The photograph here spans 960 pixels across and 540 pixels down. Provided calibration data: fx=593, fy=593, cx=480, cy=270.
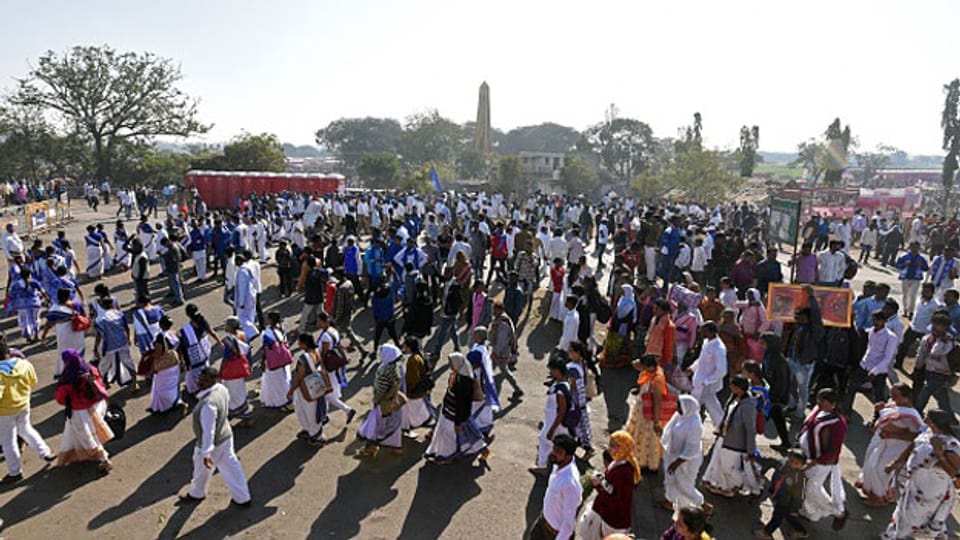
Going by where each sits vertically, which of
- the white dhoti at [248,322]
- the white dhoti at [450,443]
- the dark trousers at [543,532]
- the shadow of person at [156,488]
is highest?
the white dhoti at [248,322]

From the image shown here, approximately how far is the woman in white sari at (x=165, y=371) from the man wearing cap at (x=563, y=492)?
5.51m

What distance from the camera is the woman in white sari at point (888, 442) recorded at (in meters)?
5.82

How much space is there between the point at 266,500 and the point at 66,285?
24.2 ft

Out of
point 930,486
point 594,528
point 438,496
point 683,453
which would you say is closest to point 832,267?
point 930,486

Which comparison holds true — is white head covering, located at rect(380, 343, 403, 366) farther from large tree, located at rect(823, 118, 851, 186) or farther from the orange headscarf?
large tree, located at rect(823, 118, 851, 186)

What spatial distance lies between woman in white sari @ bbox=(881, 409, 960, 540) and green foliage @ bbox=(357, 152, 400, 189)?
54609 millimetres

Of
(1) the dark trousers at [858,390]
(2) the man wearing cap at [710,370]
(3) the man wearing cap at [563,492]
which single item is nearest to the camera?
(3) the man wearing cap at [563,492]

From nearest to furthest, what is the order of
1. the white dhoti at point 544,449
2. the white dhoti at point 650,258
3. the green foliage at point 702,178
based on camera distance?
the white dhoti at point 544,449 → the white dhoti at point 650,258 → the green foliage at point 702,178

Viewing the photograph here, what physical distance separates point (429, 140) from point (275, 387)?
6903 centimetres

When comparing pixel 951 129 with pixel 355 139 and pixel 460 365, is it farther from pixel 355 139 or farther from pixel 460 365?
pixel 355 139

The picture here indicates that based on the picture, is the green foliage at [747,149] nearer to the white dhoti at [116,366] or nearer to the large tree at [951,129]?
the large tree at [951,129]

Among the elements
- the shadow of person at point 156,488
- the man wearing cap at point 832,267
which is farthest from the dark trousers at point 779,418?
the man wearing cap at point 832,267

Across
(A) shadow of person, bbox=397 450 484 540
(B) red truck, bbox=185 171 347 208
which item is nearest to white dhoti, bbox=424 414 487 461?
(A) shadow of person, bbox=397 450 484 540

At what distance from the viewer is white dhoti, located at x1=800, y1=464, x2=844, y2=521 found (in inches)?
225
